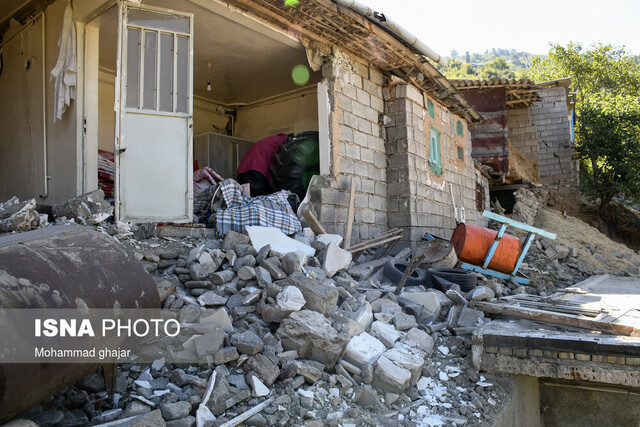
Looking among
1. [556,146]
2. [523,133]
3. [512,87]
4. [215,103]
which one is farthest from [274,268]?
[556,146]

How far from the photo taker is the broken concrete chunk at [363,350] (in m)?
3.36

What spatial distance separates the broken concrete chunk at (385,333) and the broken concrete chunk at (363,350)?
0.06m

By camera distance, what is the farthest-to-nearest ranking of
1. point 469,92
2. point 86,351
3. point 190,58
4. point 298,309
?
point 469,92 → point 190,58 → point 298,309 → point 86,351

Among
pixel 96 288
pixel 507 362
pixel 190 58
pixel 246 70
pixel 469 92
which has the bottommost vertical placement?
pixel 507 362

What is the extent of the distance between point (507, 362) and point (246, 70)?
6258 mm

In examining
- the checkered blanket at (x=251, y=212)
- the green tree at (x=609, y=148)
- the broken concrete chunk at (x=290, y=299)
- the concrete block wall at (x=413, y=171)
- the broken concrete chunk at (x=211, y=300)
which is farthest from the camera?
the green tree at (x=609, y=148)

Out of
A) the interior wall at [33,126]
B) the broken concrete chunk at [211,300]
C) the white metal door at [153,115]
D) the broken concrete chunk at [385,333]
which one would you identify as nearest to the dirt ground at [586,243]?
the broken concrete chunk at [385,333]

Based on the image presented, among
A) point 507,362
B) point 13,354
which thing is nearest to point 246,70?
Result: point 507,362

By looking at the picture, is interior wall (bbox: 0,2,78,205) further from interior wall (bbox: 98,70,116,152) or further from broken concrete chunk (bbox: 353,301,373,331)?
broken concrete chunk (bbox: 353,301,373,331)

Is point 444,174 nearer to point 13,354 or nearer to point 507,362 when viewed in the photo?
point 507,362

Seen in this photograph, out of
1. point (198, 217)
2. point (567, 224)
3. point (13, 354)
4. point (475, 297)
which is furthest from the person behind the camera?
point (567, 224)

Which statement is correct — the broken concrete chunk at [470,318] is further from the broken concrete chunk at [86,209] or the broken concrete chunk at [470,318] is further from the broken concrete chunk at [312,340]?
the broken concrete chunk at [86,209]

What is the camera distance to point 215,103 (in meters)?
9.46

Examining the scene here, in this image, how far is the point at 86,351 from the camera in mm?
2248
